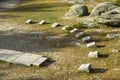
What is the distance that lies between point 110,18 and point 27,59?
20.8ft

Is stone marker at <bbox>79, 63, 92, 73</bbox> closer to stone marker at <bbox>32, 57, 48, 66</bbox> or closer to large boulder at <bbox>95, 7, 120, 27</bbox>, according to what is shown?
stone marker at <bbox>32, 57, 48, 66</bbox>

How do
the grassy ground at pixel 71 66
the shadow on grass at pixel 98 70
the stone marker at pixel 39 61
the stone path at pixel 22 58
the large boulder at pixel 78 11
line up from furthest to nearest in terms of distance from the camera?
the large boulder at pixel 78 11, the stone path at pixel 22 58, the stone marker at pixel 39 61, the shadow on grass at pixel 98 70, the grassy ground at pixel 71 66

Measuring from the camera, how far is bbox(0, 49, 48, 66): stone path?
10.7 metres

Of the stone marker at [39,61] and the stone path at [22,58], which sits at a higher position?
the stone marker at [39,61]

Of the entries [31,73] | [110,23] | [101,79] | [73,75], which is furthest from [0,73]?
[110,23]

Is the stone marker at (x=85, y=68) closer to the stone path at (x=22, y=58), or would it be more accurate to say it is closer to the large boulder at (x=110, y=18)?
the stone path at (x=22, y=58)

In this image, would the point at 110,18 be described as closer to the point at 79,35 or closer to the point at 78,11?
the point at 79,35

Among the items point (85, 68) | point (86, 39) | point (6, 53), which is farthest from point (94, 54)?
point (6, 53)

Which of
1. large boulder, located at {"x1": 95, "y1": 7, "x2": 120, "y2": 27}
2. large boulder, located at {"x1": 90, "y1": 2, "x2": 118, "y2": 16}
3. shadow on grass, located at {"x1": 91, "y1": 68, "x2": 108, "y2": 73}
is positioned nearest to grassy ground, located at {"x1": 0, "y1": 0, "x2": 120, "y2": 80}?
shadow on grass, located at {"x1": 91, "y1": 68, "x2": 108, "y2": 73}

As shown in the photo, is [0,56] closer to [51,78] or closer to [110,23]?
[51,78]

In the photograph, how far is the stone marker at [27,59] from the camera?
10.7 m

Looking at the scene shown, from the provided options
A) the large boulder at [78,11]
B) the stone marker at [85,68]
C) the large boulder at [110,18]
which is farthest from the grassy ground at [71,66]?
the large boulder at [78,11]

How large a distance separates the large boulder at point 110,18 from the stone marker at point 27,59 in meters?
5.72

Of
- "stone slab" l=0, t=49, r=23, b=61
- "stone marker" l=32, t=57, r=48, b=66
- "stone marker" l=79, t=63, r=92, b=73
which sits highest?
"stone marker" l=79, t=63, r=92, b=73
